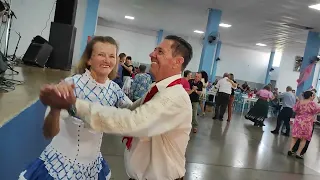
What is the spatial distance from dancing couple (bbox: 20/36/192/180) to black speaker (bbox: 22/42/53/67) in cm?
432

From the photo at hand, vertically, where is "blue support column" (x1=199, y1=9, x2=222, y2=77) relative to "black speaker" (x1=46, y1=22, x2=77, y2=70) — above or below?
above

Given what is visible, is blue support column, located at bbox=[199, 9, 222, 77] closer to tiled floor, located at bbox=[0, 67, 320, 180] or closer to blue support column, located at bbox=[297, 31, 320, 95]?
tiled floor, located at bbox=[0, 67, 320, 180]

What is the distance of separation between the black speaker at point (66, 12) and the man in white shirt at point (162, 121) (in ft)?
17.7

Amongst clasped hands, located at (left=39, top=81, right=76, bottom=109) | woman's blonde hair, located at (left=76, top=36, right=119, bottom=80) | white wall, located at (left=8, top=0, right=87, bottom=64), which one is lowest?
clasped hands, located at (left=39, top=81, right=76, bottom=109)

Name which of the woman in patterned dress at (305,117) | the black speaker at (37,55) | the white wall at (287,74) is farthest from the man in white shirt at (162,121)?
the white wall at (287,74)

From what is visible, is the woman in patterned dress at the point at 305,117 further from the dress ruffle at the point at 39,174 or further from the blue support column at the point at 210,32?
the dress ruffle at the point at 39,174

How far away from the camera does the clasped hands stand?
0.94 metres

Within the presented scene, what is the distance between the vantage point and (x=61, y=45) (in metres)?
6.11

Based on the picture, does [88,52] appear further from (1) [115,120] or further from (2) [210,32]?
(2) [210,32]

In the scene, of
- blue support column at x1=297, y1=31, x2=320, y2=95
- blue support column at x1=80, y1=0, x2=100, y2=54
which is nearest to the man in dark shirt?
blue support column at x1=80, y1=0, x2=100, y2=54

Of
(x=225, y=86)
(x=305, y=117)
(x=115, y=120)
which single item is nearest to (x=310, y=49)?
(x=225, y=86)

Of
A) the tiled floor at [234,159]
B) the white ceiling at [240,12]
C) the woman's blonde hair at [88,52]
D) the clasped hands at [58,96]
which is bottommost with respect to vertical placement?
the tiled floor at [234,159]

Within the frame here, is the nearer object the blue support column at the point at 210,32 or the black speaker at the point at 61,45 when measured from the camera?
the black speaker at the point at 61,45

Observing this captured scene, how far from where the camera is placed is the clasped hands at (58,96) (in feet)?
3.08
